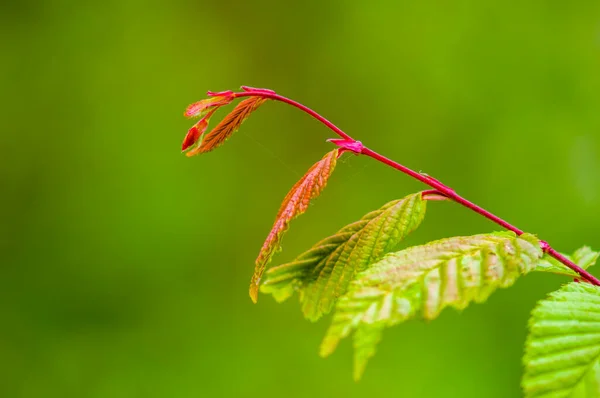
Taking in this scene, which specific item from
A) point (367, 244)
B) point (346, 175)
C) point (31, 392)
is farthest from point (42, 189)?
point (367, 244)

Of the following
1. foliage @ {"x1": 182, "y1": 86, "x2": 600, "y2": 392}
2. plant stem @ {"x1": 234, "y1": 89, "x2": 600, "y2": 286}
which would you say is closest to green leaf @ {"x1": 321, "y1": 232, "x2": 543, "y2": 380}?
foliage @ {"x1": 182, "y1": 86, "x2": 600, "y2": 392}

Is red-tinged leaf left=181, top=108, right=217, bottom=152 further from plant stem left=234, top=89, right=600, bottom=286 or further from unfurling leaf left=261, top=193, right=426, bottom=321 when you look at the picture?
unfurling leaf left=261, top=193, right=426, bottom=321

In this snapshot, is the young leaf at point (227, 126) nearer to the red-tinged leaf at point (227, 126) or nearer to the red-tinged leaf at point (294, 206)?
the red-tinged leaf at point (227, 126)

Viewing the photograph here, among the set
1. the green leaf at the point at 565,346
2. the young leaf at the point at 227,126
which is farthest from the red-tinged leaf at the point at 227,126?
the green leaf at the point at 565,346

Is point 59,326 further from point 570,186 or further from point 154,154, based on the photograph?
point 570,186

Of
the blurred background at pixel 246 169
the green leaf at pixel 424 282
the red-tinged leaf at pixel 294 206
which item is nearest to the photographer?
the green leaf at pixel 424 282

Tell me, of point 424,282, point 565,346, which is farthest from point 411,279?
point 565,346
